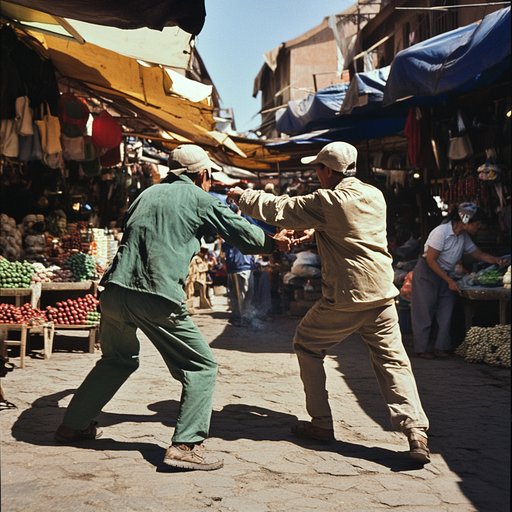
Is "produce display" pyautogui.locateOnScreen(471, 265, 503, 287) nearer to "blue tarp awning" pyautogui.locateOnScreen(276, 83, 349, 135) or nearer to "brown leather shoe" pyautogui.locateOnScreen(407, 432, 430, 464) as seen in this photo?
"brown leather shoe" pyautogui.locateOnScreen(407, 432, 430, 464)

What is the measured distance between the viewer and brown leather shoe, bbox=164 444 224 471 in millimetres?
3568

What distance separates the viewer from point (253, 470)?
145 inches

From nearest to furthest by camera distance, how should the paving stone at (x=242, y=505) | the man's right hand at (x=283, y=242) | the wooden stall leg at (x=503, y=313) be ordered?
the paving stone at (x=242, y=505), the man's right hand at (x=283, y=242), the wooden stall leg at (x=503, y=313)

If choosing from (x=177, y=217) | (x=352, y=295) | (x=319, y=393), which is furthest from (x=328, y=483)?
(x=177, y=217)

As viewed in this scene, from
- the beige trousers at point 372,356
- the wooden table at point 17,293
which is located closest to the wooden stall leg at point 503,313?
the beige trousers at point 372,356

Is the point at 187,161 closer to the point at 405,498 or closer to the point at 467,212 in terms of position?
the point at 405,498

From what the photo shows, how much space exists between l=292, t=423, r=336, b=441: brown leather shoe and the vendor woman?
145 inches

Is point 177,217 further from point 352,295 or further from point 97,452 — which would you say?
point 97,452

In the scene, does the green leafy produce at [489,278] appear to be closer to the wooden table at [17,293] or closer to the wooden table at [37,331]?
the wooden table at [37,331]

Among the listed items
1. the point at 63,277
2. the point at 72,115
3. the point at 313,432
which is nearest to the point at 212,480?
the point at 313,432

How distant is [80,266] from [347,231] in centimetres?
522

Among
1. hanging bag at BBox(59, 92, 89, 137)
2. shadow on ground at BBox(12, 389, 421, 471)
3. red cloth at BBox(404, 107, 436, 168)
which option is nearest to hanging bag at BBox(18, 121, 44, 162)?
hanging bag at BBox(59, 92, 89, 137)

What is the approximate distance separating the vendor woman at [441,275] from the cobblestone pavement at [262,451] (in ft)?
3.35

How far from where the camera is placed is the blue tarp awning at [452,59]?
19.3 ft
